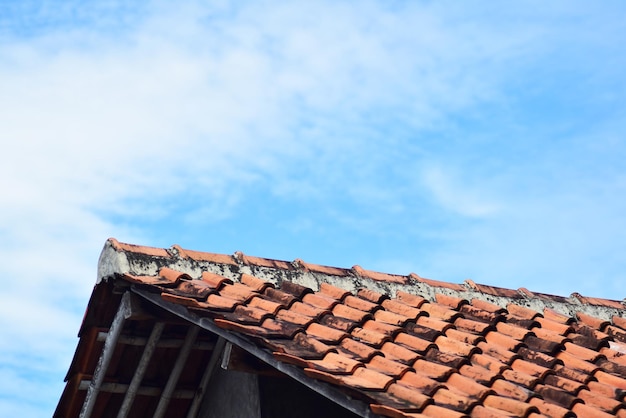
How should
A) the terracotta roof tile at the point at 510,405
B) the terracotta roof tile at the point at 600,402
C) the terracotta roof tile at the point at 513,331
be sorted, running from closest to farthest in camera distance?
the terracotta roof tile at the point at 510,405, the terracotta roof tile at the point at 600,402, the terracotta roof tile at the point at 513,331

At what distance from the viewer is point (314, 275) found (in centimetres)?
623

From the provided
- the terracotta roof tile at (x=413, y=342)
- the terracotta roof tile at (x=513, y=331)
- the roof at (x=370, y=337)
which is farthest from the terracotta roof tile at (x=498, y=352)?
the terracotta roof tile at (x=413, y=342)

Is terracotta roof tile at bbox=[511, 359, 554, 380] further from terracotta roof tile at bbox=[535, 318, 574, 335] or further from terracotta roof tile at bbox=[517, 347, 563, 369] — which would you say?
terracotta roof tile at bbox=[535, 318, 574, 335]

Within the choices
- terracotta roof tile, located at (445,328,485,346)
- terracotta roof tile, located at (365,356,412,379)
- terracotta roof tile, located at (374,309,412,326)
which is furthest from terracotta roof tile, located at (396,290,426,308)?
terracotta roof tile, located at (365,356,412,379)

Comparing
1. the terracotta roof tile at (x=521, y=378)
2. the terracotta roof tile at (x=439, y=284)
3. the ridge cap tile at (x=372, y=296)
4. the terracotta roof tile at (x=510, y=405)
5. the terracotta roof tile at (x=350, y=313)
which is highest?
the terracotta roof tile at (x=439, y=284)

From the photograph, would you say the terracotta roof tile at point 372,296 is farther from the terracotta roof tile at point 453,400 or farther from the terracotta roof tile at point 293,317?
the terracotta roof tile at point 453,400

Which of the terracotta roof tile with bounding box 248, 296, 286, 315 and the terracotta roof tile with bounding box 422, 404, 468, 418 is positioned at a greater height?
the terracotta roof tile with bounding box 248, 296, 286, 315

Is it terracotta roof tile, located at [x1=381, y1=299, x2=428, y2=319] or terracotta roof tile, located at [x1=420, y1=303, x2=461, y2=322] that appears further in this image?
terracotta roof tile, located at [x1=420, y1=303, x2=461, y2=322]

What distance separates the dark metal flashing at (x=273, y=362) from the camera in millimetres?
3928

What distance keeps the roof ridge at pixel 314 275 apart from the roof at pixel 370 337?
11mm

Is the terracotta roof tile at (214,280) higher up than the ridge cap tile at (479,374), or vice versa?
the terracotta roof tile at (214,280)

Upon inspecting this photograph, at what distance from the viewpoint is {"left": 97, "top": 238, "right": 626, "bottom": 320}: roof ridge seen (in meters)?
5.41

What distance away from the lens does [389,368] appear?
432 centimetres

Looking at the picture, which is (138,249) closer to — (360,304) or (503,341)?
(360,304)
